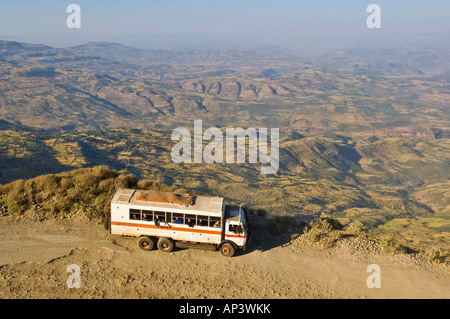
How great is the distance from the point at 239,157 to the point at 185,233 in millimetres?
166686

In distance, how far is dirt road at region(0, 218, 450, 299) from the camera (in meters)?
15.9

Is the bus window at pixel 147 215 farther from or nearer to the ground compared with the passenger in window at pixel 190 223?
farther from the ground

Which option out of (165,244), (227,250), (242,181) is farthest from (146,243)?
(242,181)

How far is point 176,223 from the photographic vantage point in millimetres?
18406

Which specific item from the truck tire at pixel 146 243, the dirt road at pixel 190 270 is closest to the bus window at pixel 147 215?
the truck tire at pixel 146 243

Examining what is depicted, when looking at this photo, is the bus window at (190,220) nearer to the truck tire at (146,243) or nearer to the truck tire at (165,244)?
the truck tire at (165,244)

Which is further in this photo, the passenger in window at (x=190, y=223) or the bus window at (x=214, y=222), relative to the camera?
the passenger in window at (x=190, y=223)

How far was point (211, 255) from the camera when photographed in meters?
19.0

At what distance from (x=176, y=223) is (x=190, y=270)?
2.73m

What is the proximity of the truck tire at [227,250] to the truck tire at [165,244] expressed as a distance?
2957 millimetres

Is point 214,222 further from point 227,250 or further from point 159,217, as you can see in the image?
point 159,217

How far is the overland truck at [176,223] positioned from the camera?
1831 centimetres
